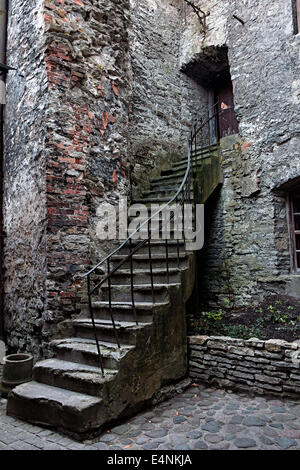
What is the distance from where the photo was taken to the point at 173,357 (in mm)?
3824

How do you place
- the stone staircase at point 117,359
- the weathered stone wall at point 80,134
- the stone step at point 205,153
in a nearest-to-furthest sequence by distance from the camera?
1. the stone staircase at point 117,359
2. the weathered stone wall at point 80,134
3. the stone step at point 205,153

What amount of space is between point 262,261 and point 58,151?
12.2 feet

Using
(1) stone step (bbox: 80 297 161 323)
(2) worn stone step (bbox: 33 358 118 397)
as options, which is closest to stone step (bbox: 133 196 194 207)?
(1) stone step (bbox: 80 297 161 323)

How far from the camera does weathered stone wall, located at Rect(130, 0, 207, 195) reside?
6.61 m

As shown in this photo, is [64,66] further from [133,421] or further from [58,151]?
[133,421]

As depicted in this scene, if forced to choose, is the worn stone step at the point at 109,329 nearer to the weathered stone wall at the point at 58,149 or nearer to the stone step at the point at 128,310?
the stone step at the point at 128,310

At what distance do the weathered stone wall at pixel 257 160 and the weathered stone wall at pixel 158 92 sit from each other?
4.17 ft

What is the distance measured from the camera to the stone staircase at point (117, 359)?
2879 millimetres

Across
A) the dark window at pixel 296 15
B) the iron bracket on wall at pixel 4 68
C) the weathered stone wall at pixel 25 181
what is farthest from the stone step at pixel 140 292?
the dark window at pixel 296 15

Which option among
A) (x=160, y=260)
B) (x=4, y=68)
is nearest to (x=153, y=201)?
(x=160, y=260)

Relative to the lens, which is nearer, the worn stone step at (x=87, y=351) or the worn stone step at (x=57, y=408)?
the worn stone step at (x=57, y=408)

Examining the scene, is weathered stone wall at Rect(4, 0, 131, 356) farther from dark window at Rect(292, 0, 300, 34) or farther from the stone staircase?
dark window at Rect(292, 0, 300, 34)

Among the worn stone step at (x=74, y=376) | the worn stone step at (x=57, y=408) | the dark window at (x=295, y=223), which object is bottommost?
the worn stone step at (x=57, y=408)
